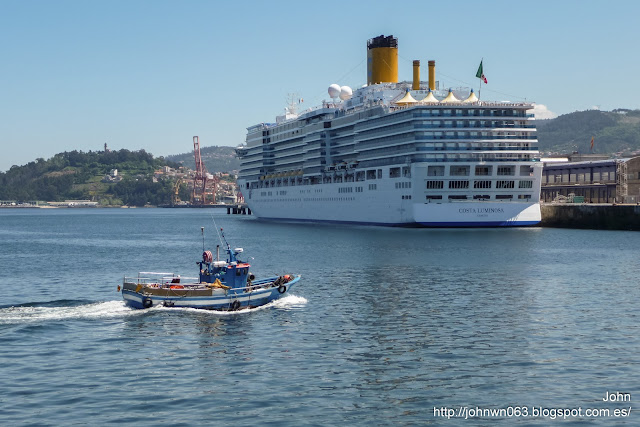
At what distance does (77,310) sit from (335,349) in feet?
56.4

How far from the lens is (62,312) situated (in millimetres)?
42656

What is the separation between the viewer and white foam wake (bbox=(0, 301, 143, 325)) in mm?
41000

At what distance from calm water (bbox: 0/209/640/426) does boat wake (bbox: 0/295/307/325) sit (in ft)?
0.39

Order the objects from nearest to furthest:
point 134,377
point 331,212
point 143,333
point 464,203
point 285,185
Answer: point 134,377
point 143,333
point 464,203
point 331,212
point 285,185

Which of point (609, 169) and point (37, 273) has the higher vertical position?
point (609, 169)

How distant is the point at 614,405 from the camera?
2489 centimetres

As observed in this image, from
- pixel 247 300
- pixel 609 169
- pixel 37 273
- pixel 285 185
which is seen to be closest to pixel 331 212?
pixel 285 185

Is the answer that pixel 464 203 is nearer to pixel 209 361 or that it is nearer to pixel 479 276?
pixel 479 276

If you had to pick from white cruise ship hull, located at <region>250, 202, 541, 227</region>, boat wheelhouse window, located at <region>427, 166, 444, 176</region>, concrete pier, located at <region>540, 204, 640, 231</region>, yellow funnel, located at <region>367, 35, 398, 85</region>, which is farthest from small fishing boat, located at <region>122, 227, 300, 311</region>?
yellow funnel, located at <region>367, 35, 398, 85</region>

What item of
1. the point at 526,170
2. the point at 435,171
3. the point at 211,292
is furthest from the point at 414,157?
the point at 211,292

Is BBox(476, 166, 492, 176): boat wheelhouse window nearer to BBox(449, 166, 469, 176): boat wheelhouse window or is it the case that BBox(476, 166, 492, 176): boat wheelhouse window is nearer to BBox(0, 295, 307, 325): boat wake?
BBox(449, 166, 469, 176): boat wheelhouse window

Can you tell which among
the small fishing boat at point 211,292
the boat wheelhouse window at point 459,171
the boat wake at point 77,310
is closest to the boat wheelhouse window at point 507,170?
the boat wheelhouse window at point 459,171

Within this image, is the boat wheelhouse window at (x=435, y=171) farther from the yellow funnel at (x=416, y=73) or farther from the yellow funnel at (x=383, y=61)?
the yellow funnel at (x=383, y=61)

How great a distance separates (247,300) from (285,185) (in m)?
123
